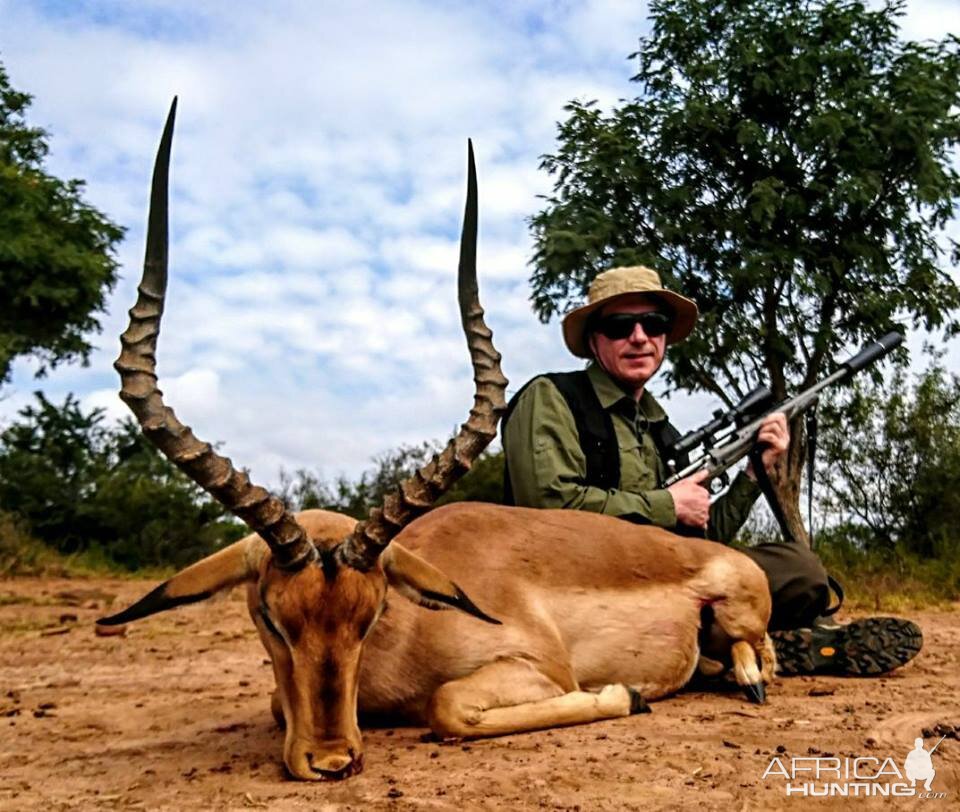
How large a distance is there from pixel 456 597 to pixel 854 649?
293cm

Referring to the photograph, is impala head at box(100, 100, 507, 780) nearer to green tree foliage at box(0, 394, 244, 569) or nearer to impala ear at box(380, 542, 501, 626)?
impala ear at box(380, 542, 501, 626)

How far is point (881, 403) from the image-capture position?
18.9 meters

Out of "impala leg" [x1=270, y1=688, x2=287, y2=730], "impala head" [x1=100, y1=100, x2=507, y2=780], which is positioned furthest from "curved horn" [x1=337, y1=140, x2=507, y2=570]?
"impala leg" [x1=270, y1=688, x2=287, y2=730]

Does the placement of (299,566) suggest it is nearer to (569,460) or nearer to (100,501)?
(569,460)

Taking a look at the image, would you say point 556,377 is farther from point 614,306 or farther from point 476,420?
point 476,420

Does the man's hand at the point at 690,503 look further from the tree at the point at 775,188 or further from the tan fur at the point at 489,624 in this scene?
the tree at the point at 775,188

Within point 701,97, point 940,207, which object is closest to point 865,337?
point 940,207

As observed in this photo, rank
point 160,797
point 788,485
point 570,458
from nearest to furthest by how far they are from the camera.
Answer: point 160,797 → point 570,458 → point 788,485

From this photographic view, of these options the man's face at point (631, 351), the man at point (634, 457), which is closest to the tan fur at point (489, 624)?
the man at point (634, 457)

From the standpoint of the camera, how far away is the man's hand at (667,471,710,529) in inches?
254

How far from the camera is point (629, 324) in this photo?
671cm

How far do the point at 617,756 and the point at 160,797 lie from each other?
1637 millimetres

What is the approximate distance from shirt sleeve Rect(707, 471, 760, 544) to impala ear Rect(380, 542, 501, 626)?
10.4ft

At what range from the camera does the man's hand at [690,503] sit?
6453 millimetres
